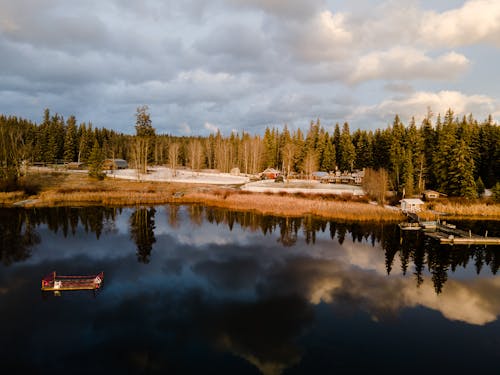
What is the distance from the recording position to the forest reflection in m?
26.2

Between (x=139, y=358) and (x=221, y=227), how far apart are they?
82.7 feet

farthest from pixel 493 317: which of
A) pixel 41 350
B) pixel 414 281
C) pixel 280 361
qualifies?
pixel 41 350

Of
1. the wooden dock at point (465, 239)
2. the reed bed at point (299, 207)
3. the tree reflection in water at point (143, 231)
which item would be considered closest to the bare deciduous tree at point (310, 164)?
the reed bed at point (299, 207)

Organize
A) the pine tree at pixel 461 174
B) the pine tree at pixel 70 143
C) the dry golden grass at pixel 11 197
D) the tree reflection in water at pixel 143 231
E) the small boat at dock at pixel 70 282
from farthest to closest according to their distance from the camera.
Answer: the pine tree at pixel 70 143 → the pine tree at pixel 461 174 → the dry golden grass at pixel 11 197 → the tree reflection in water at pixel 143 231 → the small boat at dock at pixel 70 282

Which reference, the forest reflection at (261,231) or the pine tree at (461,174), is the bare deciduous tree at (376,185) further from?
the forest reflection at (261,231)

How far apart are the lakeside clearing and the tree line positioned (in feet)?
20.0

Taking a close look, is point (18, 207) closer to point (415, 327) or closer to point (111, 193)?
point (111, 193)

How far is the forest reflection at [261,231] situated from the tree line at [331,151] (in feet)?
64.3

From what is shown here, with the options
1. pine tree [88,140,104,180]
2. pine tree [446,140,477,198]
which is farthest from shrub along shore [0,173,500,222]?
pine tree [88,140,104,180]

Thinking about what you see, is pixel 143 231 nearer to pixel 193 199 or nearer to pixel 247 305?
pixel 247 305

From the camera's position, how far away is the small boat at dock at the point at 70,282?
19141 millimetres

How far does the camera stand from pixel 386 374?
12.4 meters

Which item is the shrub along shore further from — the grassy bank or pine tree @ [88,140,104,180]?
pine tree @ [88,140,104,180]

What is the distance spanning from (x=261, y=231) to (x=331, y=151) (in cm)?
6211
